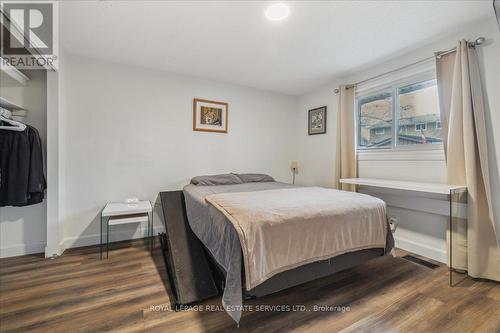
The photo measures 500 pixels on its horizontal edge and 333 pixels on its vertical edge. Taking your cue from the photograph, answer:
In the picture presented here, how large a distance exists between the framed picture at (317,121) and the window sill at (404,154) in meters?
0.82

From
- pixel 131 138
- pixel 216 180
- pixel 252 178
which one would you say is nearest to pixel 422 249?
pixel 252 178

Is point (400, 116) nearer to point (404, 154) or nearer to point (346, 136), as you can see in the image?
point (404, 154)

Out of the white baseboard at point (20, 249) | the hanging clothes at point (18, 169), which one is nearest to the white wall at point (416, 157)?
the hanging clothes at point (18, 169)

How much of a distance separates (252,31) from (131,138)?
2.09m

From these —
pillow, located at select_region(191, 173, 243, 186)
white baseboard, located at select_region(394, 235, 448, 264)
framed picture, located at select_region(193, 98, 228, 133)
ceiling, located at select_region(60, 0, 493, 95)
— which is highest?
ceiling, located at select_region(60, 0, 493, 95)

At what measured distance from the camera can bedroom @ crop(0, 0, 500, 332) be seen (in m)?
1.55

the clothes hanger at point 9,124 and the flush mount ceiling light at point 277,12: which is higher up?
the flush mount ceiling light at point 277,12

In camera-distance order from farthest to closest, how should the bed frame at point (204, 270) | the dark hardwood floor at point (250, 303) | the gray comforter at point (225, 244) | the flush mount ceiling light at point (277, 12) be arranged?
1. the flush mount ceiling light at point (277, 12)
2. the bed frame at point (204, 270)
3. the dark hardwood floor at point (250, 303)
4. the gray comforter at point (225, 244)

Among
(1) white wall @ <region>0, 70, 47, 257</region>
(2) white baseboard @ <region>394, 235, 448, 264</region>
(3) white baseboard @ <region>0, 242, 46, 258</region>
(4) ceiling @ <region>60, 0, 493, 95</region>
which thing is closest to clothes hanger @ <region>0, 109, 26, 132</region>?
(1) white wall @ <region>0, 70, 47, 257</region>

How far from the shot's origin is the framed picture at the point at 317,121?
3.76 metres

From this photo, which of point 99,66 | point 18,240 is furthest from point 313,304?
point 99,66

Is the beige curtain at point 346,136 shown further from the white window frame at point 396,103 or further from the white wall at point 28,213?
the white wall at point 28,213

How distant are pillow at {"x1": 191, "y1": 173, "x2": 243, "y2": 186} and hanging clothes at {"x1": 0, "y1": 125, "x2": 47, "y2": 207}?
1671 mm

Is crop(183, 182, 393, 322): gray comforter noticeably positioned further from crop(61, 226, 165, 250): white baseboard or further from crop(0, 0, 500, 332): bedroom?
crop(61, 226, 165, 250): white baseboard
